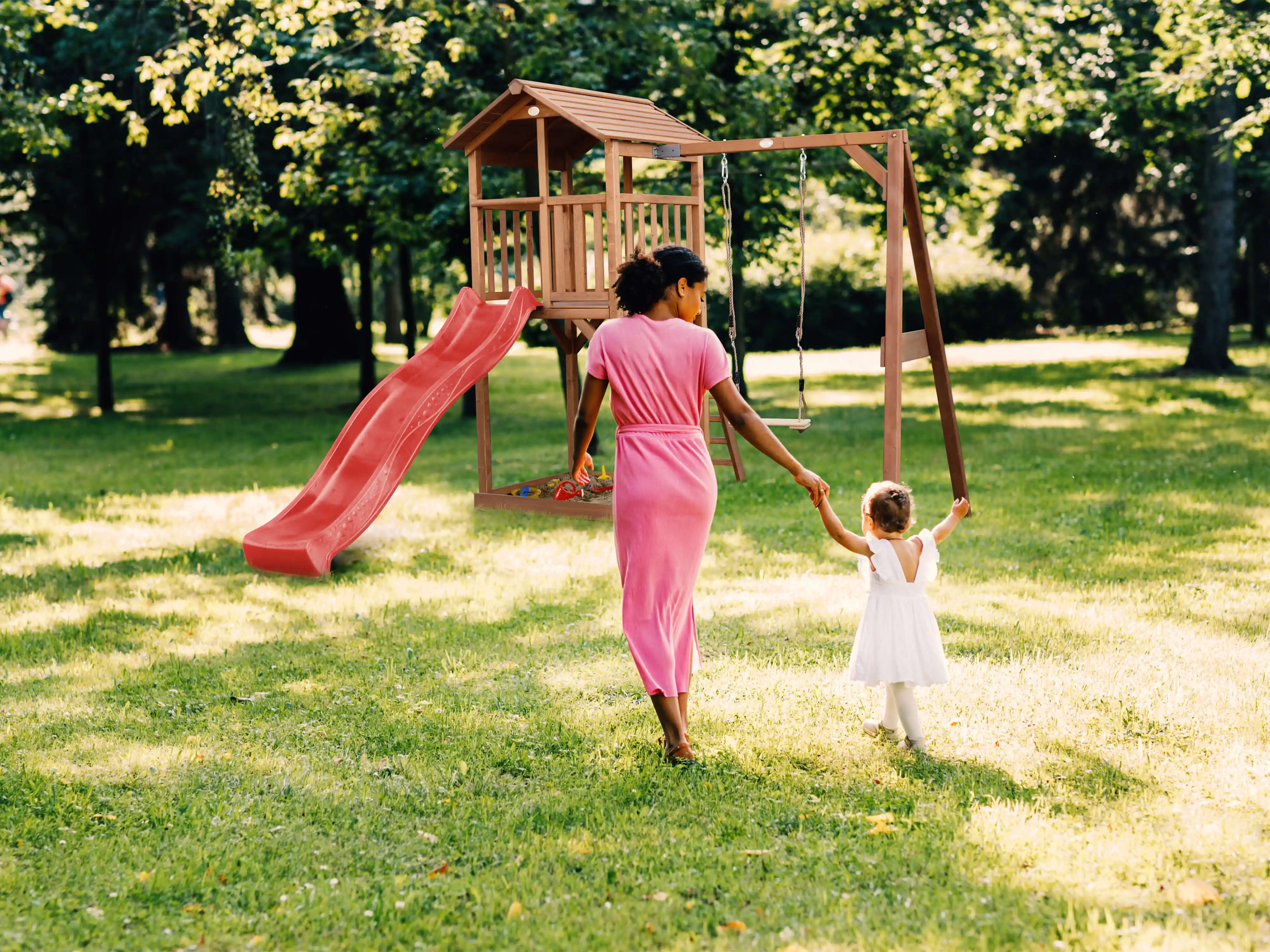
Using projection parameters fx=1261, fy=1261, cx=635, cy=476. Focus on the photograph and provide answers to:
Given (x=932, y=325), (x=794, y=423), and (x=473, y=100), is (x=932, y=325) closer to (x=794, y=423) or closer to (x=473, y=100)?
(x=794, y=423)

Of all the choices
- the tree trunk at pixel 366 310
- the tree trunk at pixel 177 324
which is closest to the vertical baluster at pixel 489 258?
the tree trunk at pixel 366 310

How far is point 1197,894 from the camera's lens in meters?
3.98

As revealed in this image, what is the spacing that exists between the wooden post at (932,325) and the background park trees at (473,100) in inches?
297

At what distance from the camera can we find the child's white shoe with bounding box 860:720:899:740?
551cm

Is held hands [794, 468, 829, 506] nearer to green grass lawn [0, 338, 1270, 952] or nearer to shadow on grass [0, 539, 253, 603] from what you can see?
green grass lawn [0, 338, 1270, 952]

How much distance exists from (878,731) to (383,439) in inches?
168

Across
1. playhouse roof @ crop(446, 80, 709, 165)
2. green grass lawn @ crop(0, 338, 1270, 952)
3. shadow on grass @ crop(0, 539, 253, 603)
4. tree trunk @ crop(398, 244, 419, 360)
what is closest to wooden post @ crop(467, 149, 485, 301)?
playhouse roof @ crop(446, 80, 709, 165)

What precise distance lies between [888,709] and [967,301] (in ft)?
96.7

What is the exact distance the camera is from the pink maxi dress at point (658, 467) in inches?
201

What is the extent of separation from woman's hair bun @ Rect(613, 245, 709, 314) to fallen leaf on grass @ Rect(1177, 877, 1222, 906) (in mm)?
2807

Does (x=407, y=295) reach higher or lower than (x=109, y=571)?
higher

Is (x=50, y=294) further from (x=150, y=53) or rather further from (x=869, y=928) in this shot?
(x=869, y=928)

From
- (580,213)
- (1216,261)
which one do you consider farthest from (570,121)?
(1216,261)

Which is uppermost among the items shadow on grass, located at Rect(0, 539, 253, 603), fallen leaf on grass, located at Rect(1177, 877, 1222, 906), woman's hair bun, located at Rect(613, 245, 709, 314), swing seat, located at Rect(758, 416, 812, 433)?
woman's hair bun, located at Rect(613, 245, 709, 314)
